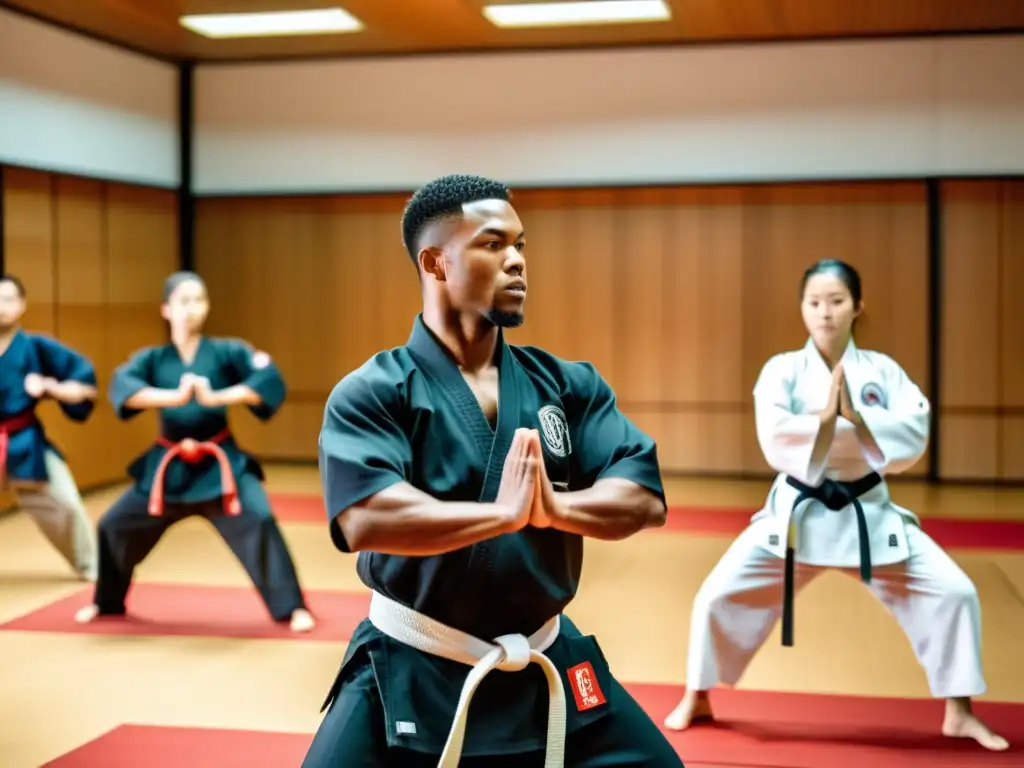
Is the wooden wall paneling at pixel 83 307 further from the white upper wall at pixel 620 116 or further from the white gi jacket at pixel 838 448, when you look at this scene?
the white gi jacket at pixel 838 448

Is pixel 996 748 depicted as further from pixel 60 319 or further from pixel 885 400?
pixel 60 319

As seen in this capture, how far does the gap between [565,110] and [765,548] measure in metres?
5.48

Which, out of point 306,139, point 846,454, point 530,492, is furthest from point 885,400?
point 306,139

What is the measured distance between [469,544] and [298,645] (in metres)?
2.78

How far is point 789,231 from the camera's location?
27.3 ft

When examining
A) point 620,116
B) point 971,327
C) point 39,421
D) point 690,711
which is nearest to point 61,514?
point 39,421

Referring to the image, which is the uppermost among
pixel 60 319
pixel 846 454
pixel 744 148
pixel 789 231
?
pixel 744 148

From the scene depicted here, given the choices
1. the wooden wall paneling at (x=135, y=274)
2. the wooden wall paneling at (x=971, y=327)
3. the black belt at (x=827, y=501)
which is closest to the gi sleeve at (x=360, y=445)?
the black belt at (x=827, y=501)

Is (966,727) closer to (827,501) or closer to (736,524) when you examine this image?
(827,501)

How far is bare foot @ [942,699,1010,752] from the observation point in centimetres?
337

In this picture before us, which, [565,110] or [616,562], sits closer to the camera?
[616,562]

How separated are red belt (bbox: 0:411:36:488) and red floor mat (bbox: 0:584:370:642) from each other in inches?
23.5

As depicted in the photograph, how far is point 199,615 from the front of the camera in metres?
4.89

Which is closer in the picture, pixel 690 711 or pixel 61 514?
pixel 690 711
